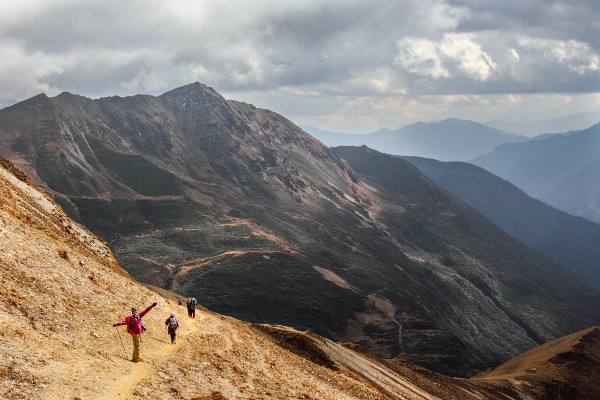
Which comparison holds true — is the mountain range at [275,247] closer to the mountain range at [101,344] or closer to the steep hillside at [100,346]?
the mountain range at [101,344]

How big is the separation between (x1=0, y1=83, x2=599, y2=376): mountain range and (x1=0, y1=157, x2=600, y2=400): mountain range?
50.1 meters

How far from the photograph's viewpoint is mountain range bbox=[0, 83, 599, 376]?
8994cm

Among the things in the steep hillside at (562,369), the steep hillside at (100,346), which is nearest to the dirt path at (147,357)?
the steep hillside at (100,346)

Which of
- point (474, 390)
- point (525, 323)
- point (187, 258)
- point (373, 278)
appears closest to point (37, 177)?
point (187, 258)

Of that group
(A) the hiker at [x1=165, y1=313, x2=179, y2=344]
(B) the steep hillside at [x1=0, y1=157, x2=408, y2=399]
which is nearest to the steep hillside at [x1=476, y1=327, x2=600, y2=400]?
(B) the steep hillside at [x1=0, y1=157, x2=408, y2=399]

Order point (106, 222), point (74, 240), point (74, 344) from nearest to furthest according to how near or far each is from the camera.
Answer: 1. point (74, 344)
2. point (74, 240)
3. point (106, 222)

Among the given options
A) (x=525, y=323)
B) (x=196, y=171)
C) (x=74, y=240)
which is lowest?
(x=525, y=323)

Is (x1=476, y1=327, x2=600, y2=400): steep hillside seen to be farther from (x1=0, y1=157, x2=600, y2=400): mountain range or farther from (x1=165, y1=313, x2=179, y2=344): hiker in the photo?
(x1=165, y1=313, x2=179, y2=344): hiker

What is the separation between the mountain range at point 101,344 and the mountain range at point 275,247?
50078mm

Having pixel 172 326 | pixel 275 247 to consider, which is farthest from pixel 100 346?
pixel 275 247

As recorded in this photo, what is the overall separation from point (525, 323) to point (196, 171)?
11934 cm

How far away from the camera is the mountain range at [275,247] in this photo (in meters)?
89.9

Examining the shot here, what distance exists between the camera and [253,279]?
3770 inches

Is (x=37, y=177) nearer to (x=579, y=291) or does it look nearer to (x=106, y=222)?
(x=106, y=222)
